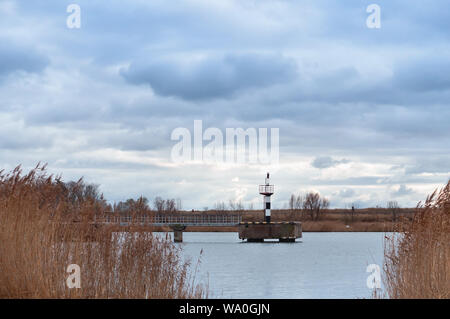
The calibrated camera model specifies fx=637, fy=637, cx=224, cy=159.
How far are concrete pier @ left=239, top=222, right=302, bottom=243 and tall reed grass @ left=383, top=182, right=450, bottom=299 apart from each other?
58.3 m

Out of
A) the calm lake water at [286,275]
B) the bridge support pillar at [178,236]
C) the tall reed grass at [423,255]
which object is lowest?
the calm lake water at [286,275]

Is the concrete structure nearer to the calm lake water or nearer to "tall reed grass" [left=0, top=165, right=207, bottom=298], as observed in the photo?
the calm lake water

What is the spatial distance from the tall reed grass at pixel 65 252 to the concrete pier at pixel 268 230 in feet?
191

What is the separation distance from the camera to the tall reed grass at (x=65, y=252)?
9.45 meters

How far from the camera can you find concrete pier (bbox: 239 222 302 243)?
68.9 metres

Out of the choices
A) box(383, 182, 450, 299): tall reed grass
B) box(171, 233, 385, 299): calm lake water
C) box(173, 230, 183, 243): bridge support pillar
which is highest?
box(383, 182, 450, 299): tall reed grass

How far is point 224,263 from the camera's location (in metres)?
44.0

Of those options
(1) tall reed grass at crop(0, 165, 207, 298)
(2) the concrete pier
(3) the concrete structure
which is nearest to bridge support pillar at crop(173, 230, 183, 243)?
(3) the concrete structure

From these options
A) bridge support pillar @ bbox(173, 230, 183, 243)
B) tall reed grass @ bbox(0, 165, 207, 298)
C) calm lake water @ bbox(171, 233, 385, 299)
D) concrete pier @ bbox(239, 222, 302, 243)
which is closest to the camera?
tall reed grass @ bbox(0, 165, 207, 298)

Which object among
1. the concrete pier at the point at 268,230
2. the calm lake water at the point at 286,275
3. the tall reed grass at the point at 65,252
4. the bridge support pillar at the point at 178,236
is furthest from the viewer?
the concrete pier at the point at 268,230

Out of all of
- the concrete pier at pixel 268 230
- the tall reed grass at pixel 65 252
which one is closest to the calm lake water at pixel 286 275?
the tall reed grass at pixel 65 252

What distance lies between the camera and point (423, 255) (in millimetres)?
9961

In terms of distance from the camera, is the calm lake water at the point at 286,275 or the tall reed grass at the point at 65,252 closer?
the tall reed grass at the point at 65,252

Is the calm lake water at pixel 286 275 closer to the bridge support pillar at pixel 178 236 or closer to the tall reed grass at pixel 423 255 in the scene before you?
the tall reed grass at pixel 423 255
